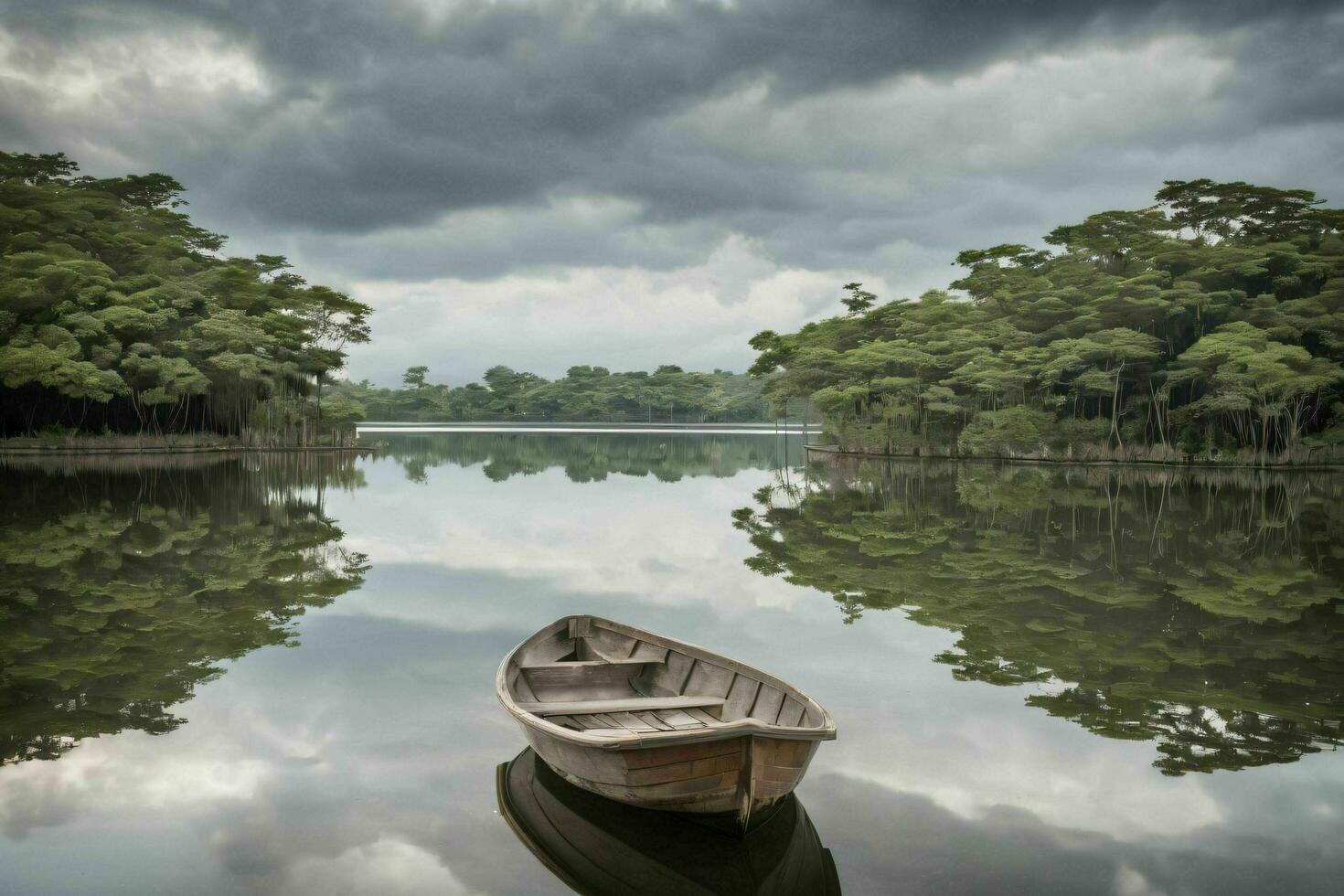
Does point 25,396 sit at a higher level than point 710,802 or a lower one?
higher

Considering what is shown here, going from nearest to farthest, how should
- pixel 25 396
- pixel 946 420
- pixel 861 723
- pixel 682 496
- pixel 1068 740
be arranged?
pixel 1068 740 < pixel 861 723 < pixel 682 496 < pixel 25 396 < pixel 946 420

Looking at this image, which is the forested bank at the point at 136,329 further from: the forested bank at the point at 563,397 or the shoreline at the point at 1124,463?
the forested bank at the point at 563,397

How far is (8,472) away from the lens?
22.7 metres

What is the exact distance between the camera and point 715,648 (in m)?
7.65

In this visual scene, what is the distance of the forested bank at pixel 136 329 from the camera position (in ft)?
95.6

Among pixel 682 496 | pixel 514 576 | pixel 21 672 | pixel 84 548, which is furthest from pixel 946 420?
pixel 21 672

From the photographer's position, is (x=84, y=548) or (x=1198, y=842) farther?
(x=84, y=548)

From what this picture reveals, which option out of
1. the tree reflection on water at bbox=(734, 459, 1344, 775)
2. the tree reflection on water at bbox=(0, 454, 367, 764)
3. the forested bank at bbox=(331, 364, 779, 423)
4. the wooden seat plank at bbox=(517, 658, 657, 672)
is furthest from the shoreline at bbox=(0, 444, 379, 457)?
the forested bank at bbox=(331, 364, 779, 423)

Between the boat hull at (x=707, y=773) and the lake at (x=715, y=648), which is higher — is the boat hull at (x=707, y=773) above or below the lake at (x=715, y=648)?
above

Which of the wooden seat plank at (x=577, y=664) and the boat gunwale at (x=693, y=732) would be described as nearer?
the boat gunwale at (x=693, y=732)

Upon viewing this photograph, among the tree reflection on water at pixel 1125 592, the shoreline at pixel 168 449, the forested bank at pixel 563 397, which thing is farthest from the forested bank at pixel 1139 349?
the forested bank at pixel 563 397

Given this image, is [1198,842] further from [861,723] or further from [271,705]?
[271,705]

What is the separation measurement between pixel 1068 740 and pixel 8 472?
26355mm

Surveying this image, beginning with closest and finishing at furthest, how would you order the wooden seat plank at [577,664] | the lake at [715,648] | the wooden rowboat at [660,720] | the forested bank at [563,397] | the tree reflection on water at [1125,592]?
the wooden rowboat at [660,720] < the lake at [715,648] < the wooden seat plank at [577,664] < the tree reflection on water at [1125,592] < the forested bank at [563,397]
